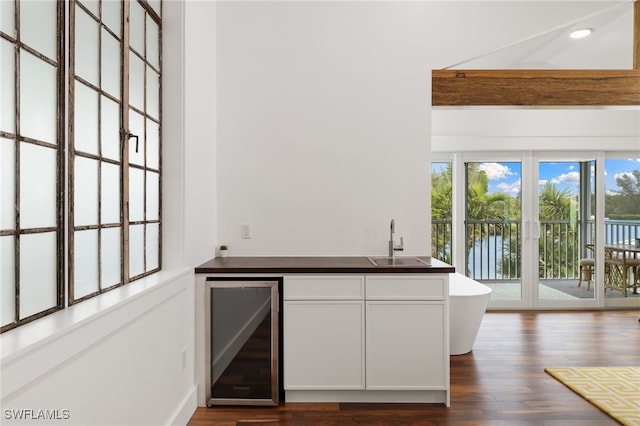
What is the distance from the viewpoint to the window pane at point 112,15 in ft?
6.23

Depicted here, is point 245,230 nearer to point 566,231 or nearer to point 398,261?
point 398,261

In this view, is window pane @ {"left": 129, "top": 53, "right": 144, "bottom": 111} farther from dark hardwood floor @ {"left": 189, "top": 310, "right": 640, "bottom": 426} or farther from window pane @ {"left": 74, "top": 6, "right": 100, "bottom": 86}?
dark hardwood floor @ {"left": 189, "top": 310, "right": 640, "bottom": 426}

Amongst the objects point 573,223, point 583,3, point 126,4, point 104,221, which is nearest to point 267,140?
point 126,4

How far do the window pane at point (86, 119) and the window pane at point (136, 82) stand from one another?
0.39 meters

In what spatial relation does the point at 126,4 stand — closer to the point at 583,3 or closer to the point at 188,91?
the point at 188,91

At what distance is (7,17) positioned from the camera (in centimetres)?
129

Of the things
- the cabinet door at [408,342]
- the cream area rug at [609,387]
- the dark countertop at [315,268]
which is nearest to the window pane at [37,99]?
the dark countertop at [315,268]

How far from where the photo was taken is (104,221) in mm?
1887

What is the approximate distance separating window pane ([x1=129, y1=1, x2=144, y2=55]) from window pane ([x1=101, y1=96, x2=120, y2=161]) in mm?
431

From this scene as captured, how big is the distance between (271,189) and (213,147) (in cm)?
54

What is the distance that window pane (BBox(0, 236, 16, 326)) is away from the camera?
1282mm

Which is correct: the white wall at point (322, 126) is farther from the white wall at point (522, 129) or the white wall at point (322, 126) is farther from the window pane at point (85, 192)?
the white wall at point (522, 129)

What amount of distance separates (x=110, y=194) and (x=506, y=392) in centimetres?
278

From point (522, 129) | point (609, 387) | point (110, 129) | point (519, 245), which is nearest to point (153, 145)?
point (110, 129)
